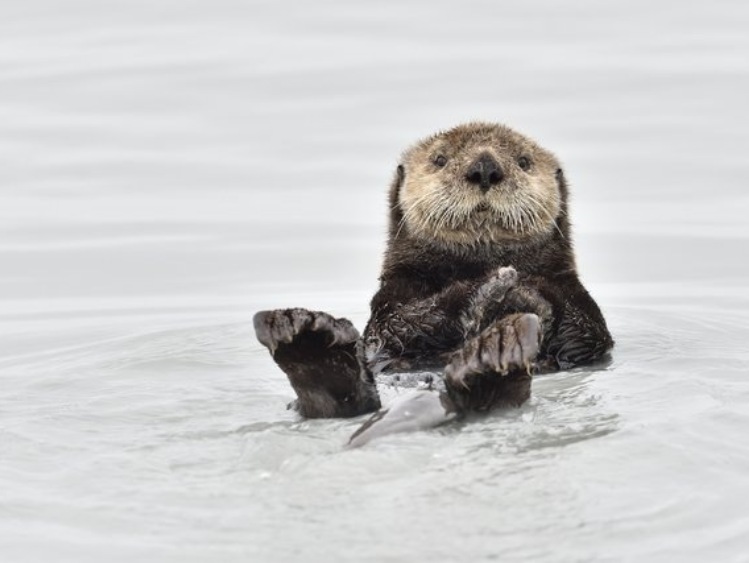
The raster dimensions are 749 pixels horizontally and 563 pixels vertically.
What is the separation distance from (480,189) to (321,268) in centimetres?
304

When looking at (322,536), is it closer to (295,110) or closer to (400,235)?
(400,235)

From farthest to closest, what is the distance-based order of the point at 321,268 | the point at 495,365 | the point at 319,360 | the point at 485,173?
the point at 321,268
the point at 485,173
the point at 319,360
the point at 495,365

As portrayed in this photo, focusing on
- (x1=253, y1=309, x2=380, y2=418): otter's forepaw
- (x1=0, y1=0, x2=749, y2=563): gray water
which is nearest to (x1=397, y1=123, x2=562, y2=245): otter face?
(x1=0, y1=0, x2=749, y2=563): gray water

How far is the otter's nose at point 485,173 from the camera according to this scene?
6270 millimetres

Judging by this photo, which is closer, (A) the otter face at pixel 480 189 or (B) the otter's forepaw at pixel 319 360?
(B) the otter's forepaw at pixel 319 360

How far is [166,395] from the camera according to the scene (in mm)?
6027

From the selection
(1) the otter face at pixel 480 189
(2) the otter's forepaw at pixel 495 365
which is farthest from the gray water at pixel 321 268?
(1) the otter face at pixel 480 189

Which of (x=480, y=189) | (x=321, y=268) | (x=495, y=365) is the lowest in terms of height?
(x=495, y=365)

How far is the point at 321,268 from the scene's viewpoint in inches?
364

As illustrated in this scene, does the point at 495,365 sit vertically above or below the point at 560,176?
below

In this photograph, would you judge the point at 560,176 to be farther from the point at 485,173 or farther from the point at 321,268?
the point at 321,268

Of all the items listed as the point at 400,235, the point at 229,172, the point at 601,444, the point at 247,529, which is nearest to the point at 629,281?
the point at 400,235

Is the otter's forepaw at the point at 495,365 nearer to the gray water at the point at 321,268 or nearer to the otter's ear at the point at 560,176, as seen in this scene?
the gray water at the point at 321,268

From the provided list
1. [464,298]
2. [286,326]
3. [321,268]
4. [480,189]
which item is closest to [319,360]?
[286,326]
